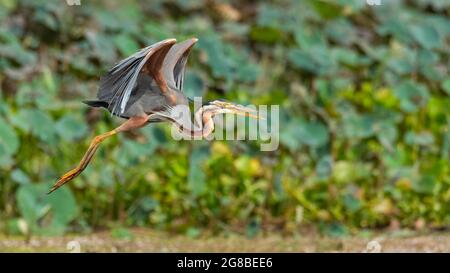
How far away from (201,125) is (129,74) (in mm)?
195

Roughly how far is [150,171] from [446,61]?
1.59 m

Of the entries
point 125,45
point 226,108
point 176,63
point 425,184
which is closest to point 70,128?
point 125,45

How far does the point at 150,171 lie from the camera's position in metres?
4.39

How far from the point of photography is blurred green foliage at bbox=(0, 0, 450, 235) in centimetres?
427

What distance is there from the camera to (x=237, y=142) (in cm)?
438

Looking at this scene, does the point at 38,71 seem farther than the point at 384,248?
Yes

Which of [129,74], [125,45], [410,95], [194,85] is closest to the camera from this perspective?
[129,74]

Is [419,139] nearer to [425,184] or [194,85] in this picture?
[425,184]

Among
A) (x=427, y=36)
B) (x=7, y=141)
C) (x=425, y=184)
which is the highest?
(x=427, y=36)

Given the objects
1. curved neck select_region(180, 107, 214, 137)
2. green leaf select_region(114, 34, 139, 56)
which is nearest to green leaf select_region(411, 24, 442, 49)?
green leaf select_region(114, 34, 139, 56)

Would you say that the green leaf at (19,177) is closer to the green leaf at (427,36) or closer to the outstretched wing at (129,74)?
the outstretched wing at (129,74)

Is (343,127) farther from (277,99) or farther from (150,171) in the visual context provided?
(150,171)

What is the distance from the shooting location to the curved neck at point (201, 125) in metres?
2.62
